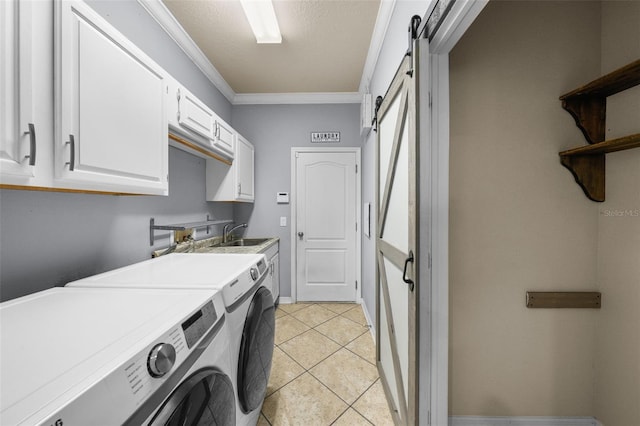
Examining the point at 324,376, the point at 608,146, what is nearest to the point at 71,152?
the point at 324,376

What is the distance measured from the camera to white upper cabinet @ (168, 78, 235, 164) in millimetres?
1521

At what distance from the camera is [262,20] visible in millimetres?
1901

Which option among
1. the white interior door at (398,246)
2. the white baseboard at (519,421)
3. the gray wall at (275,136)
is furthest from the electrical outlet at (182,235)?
the white baseboard at (519,421)

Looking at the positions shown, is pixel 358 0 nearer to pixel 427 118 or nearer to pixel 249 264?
pixel 427 118

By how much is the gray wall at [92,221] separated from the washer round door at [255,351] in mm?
933

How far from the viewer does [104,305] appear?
31.5 inches

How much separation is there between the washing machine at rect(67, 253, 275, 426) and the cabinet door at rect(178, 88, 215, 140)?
3.05 ft

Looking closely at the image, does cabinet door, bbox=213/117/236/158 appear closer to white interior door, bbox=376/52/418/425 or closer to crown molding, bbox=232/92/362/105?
crown molding, bbox=232/92/362/105

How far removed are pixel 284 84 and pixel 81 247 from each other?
2549mm

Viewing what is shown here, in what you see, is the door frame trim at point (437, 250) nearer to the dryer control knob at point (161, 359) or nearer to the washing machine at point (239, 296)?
the washing machine at point (239, 296)

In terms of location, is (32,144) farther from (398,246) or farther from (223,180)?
(223,180)

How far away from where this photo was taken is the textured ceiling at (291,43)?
1.84 m

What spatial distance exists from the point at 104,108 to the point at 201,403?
117 centimetres

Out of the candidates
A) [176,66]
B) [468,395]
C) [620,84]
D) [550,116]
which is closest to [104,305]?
[468,395]
